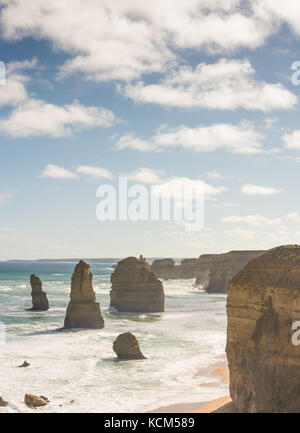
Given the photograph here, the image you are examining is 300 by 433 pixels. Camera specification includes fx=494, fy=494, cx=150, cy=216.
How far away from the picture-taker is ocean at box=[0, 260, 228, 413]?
20.5 m

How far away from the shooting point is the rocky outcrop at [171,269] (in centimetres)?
13962

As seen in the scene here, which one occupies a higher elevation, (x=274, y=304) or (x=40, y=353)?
(x=274, y=304)

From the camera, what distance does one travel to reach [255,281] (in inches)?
575

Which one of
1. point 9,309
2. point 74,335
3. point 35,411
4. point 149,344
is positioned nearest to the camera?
point 35,411

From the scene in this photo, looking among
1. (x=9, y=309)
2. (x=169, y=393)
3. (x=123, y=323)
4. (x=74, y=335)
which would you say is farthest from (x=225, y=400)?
(x=9, y=309)

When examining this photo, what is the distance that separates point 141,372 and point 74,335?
1270 cm

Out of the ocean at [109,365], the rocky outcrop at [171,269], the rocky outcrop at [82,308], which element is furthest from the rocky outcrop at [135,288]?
the rocky outcrop at [171,269]

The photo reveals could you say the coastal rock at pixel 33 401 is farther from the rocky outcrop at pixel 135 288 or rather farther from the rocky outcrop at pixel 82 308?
the rocky outcrop at pixel 135 288

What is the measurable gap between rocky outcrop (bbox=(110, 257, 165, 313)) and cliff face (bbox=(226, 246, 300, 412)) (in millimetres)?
37006

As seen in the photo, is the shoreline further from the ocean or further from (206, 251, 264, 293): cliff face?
(206, 251, 264, 293): cliff face

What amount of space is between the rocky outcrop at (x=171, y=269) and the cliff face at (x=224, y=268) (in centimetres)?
4851

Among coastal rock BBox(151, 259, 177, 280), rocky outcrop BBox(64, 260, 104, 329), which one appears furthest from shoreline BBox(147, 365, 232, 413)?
coastal rock BBox(151, 259, 177, 280)
